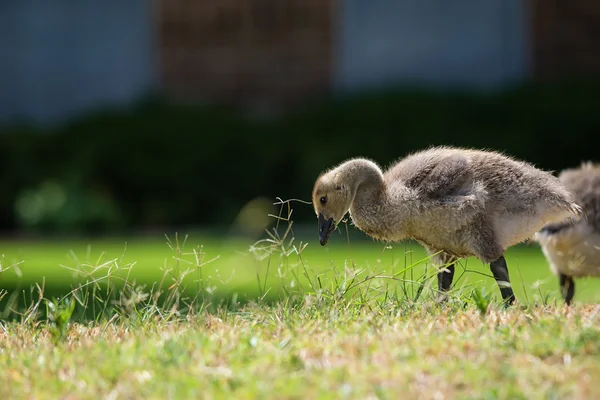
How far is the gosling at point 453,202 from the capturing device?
21.6ft

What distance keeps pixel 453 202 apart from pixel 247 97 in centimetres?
1679

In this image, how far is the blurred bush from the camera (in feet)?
62.5

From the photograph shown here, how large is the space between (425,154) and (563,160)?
12379 millimetres

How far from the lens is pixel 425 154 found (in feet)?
23.5

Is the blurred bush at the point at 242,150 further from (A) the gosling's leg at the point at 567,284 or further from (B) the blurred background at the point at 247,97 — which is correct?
(A) the gosling's leg at the point at 567,284

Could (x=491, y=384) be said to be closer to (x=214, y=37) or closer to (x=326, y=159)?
(x=326, y=159)

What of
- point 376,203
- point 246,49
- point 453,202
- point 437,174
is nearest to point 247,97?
point 246,49

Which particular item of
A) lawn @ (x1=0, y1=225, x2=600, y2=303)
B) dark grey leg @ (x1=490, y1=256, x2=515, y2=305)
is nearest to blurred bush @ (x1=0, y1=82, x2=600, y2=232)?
lawn @ (x1=0, y1=225, x2=600, y2=303)

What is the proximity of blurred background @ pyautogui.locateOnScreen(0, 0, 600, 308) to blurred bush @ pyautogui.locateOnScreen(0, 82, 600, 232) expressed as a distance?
0.04 metres

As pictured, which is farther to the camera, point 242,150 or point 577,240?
point 242,150

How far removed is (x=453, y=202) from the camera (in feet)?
21.6

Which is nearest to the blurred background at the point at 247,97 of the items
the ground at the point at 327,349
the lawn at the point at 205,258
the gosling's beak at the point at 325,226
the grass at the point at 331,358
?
the lawn at the point at 205,258

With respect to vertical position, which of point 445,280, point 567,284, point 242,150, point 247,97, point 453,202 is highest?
point 453,202

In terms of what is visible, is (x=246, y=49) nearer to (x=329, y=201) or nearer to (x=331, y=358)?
(x=329, y=201)
